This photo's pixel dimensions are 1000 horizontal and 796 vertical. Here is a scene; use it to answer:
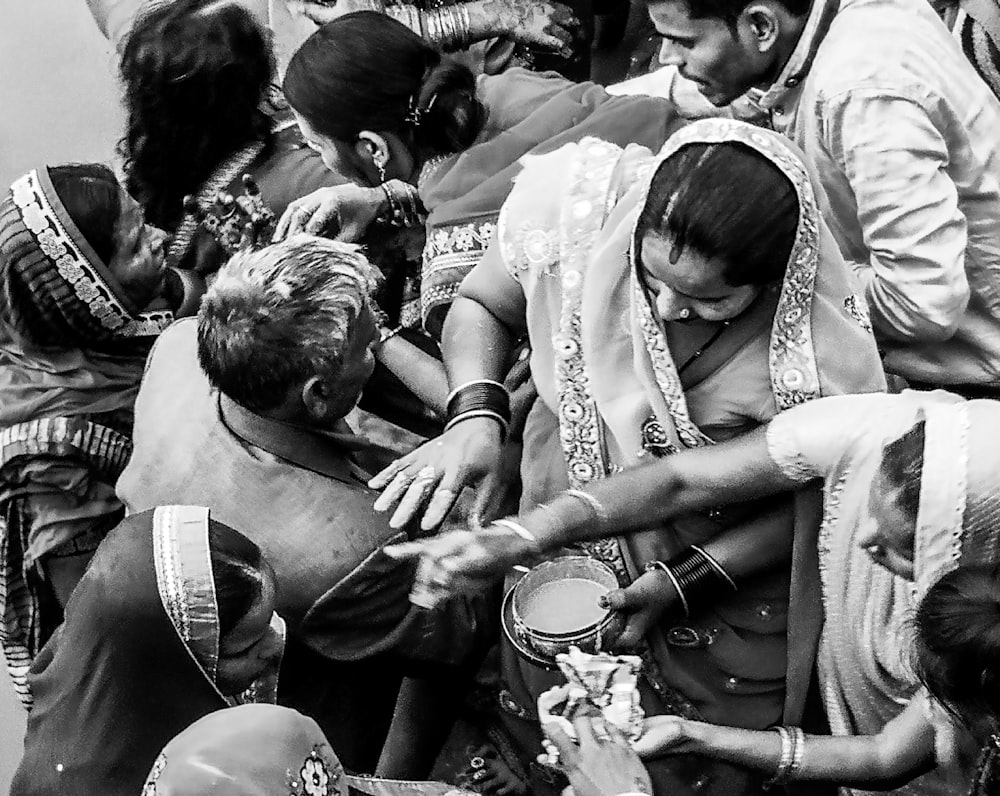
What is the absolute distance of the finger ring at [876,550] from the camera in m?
1.81

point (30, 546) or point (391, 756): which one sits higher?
point (30, 546)

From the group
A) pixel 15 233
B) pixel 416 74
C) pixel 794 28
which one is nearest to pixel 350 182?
pixel 416 74

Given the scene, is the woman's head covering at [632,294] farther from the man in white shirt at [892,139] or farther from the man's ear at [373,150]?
the man's ear at [373,150]

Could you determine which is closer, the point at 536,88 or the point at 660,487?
the point at 660,487

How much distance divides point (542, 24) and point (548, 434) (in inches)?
63.9

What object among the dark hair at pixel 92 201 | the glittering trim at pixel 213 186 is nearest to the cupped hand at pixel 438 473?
the dark hair at pixel 92 201

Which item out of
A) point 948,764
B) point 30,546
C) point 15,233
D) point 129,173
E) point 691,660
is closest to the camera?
point 948,764

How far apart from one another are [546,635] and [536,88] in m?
1.17

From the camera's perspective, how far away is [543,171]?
2.11 m

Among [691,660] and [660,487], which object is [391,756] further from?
[660,487]

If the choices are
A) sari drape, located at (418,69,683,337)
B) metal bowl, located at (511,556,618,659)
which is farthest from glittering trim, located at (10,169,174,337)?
metal bowl, located at (511,556,618,659)

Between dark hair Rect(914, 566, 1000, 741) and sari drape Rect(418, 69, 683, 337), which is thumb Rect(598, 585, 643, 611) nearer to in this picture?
dark hair Rect(914, 566, 1000, 741)

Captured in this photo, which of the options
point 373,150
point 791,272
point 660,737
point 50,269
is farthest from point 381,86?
point 660,737

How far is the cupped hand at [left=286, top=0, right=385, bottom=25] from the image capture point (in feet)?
10.7
